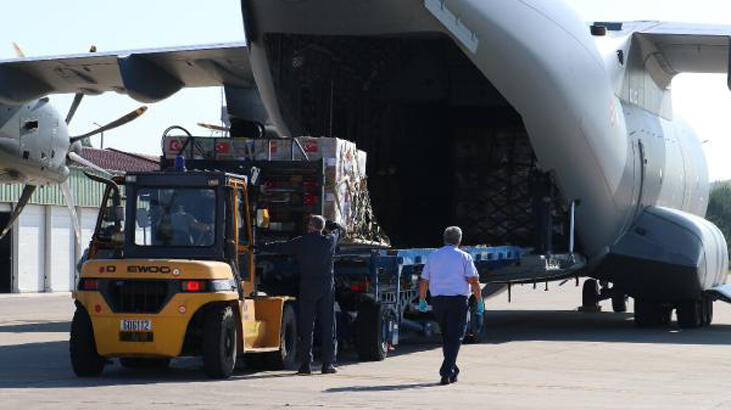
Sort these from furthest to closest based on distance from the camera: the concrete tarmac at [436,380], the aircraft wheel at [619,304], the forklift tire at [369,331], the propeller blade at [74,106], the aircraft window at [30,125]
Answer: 1. the aircraft wheel at [619,304]
2. the propeller blade at [74,106]
3. the aircraft window at [30,125]
4. the forklift tire at [369,331]
5. the concrete tarmac at [436,380]

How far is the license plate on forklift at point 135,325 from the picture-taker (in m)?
12.6

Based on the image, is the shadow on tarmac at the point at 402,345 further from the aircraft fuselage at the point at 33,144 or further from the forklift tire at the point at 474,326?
the aircraft fuselage at the point at 33,144

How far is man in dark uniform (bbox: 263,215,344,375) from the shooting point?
43.8 feet

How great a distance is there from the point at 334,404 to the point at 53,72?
558 inches

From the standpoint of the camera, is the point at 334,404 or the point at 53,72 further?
the point at 53,72

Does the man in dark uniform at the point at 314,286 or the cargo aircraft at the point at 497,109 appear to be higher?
the cargo aircraft at the point at 497,109

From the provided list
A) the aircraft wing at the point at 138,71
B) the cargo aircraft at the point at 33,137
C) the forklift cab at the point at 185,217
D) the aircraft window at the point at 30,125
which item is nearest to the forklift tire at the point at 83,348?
the forklift cab at the point at 185,217

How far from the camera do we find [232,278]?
1302cm

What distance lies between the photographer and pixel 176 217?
13.5m

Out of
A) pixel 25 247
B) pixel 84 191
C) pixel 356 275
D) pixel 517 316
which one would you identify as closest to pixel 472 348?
pixel 356 275

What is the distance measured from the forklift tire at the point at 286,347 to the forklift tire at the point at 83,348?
1783mm

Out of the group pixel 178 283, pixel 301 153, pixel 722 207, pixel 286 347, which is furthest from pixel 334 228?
pixel 722 207

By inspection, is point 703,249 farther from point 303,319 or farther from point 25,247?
point 25,247

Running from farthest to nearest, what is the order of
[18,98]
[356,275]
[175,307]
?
[18,98] → [356,275] → [175,307]
